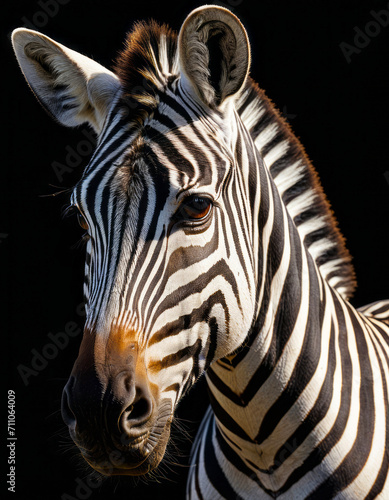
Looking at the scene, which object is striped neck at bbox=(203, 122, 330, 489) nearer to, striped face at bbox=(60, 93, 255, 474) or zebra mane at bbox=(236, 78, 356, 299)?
striped face at bbox=(60, 93, 255, 474)

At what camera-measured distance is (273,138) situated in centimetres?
321

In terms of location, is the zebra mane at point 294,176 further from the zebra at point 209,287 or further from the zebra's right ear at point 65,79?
the zebra's right ear at point 65,79

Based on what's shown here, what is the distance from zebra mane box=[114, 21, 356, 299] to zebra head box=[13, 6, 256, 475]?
2 centimetres

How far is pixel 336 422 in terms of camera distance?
2.71 metres

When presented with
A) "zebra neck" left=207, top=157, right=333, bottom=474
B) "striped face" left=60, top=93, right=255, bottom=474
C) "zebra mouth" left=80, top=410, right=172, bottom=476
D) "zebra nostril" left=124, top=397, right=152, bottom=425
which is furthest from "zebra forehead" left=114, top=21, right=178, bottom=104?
"zebra mouth" left=80, top=410, right=172, bottom=476

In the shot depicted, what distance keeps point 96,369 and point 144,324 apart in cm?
29

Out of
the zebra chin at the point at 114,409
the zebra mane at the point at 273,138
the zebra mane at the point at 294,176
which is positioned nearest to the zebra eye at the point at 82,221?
the zebra mane at the point at 273,138

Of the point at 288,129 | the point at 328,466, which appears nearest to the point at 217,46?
the point at 288,129

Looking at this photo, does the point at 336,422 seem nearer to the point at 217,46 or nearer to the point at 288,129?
the point at 288,129

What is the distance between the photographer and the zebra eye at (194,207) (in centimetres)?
225

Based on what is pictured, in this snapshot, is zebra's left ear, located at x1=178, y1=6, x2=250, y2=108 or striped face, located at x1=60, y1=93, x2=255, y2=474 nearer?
striped face, located at x1=60, y1=93, x2=255, y2=474

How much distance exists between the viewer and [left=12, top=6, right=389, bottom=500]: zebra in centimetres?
207

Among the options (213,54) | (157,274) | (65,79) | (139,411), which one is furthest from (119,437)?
(65,79)

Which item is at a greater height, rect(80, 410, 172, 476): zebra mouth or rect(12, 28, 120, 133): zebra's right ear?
rect(12, 28, 120, 133): zebra's right ear
